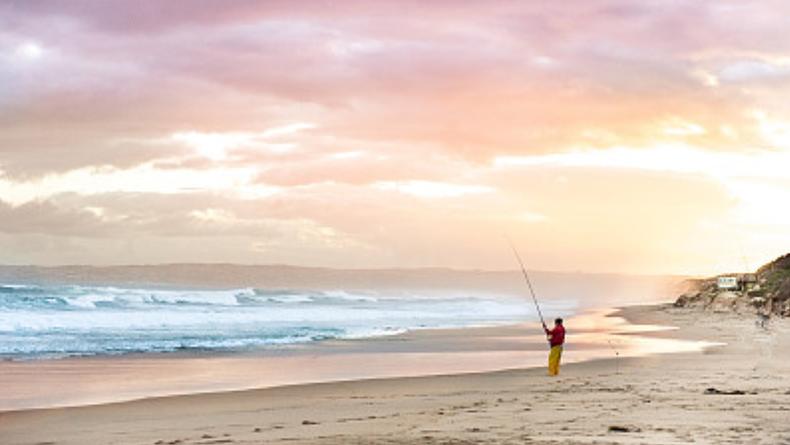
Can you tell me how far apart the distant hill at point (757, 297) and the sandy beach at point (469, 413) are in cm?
2847

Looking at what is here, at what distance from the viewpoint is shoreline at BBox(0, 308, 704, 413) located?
1844 centimetres

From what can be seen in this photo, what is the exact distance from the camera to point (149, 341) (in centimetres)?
3116

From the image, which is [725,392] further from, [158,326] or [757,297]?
[757,297]

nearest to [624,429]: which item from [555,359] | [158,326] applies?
[555,359]

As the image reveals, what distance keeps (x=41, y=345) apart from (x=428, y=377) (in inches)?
525

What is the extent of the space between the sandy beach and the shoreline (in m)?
1.22

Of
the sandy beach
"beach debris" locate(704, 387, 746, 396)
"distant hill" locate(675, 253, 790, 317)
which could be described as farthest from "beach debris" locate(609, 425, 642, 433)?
"distant hill" locate(675, 253, 790, 317)

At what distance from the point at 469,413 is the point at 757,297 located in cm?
4415

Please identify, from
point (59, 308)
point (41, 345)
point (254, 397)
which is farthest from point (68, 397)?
point (59, 308)

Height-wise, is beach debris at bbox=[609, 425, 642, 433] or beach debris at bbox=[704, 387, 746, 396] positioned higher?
beach debris at bbox=[704, 387, 746, 396]

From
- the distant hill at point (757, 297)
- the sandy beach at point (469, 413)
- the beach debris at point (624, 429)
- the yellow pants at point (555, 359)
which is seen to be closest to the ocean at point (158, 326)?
the sandy beach at point (469, 413)

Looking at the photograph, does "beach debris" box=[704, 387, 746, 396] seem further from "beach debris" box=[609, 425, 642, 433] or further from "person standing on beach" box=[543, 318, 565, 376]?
"person standing on beach" box=[543, 318, 565, 376]

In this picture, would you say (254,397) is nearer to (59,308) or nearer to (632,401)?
(632,401)

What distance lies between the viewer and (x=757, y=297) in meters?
53.9
